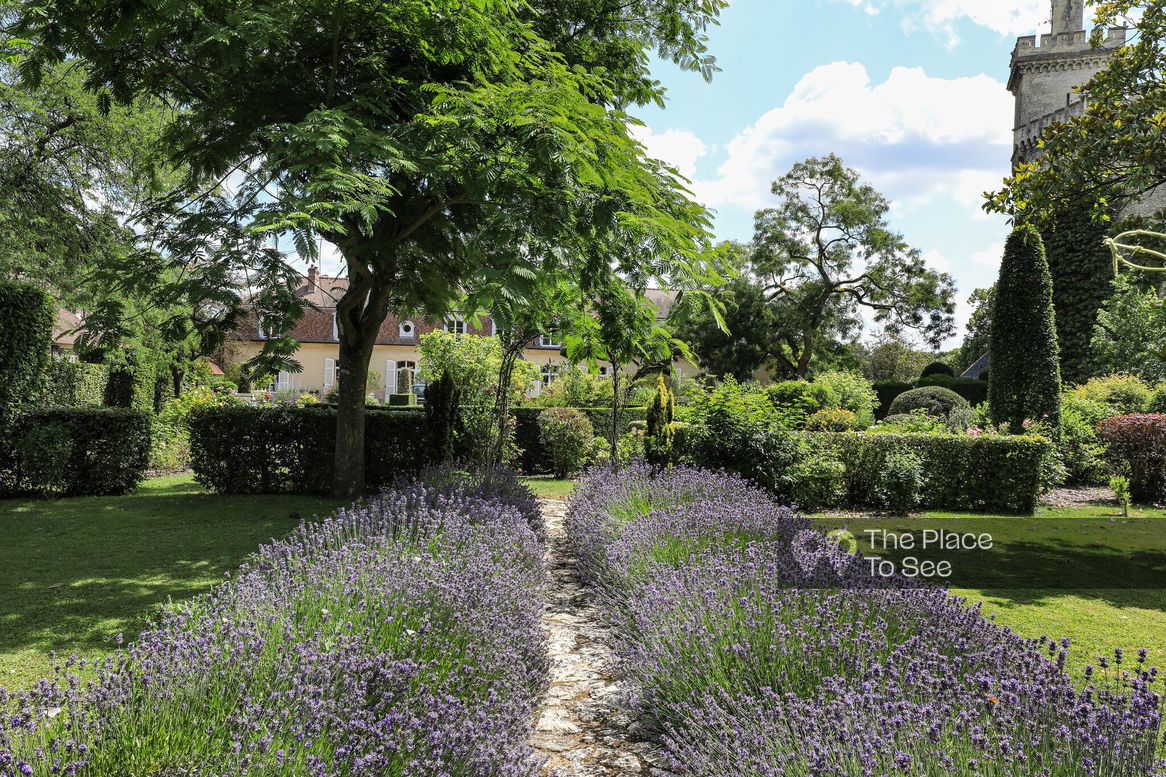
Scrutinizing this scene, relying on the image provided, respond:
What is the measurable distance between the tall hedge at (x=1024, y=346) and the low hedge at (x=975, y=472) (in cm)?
311

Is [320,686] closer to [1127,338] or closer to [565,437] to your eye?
[565,437]

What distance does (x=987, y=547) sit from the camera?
8359mm

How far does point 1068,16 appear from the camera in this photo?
37.8 meters

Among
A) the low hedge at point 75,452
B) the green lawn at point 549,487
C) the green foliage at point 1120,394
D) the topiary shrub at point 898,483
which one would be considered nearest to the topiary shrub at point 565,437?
the green lawn at point 549,487

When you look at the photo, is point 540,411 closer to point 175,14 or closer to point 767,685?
point 175,14

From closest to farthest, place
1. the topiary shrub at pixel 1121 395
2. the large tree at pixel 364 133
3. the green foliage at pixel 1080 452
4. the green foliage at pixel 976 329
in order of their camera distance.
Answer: the large tree at pixel 364 133
the green foliage at pixel 1080 452
the topiary shrub at pixel 1121 395
the green foliage at pixel 976 329

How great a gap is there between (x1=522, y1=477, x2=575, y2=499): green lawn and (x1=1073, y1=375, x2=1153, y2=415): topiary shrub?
507 inches

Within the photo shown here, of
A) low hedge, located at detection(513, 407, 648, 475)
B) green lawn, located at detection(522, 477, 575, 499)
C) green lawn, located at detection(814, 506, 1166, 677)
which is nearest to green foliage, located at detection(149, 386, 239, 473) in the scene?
low hedge, located at detection(513, 407, 648, 475)

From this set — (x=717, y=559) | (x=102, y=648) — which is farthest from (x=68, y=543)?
(x=717, y=559)

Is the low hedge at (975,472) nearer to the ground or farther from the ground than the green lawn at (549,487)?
farther from the ground

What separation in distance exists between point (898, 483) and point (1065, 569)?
3.36m

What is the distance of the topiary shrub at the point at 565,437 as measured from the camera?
47.7 ft

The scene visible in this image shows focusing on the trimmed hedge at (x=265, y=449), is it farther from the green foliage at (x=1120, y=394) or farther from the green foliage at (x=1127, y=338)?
the green foliage at (x=1127, y=338)

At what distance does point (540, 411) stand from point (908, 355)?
44.6 metres
